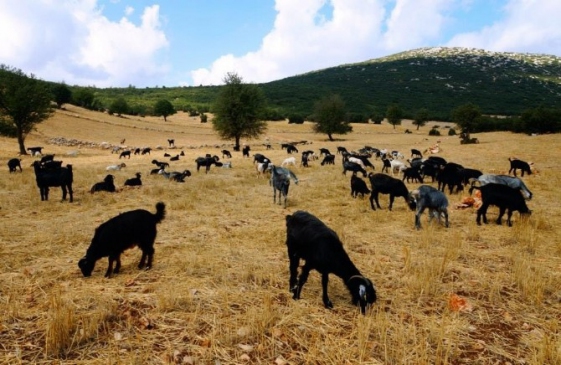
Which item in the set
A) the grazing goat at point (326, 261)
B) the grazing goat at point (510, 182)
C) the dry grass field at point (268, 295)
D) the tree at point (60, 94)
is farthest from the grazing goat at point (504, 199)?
the tree at point (60, 94)

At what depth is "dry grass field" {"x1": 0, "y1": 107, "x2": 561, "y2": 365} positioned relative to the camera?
174 inches

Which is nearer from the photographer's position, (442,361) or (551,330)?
(442,361)

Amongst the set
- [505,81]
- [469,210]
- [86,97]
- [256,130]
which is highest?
[505,81]

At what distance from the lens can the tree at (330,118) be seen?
69.3m

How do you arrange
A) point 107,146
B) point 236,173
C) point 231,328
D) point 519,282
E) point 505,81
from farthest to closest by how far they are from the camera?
point 505,81 → point 107,146 → point 236,173 → point 519,282 → point 231,328

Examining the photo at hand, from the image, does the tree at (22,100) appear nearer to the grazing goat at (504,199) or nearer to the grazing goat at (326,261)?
the grazing goat at (326,261)

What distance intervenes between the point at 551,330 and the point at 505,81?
655 feet

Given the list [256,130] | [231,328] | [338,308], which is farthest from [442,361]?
[256,130]

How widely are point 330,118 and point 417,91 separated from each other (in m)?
104

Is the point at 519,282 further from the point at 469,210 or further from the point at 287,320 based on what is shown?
the point at 469,210

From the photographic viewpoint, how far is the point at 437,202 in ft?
36.4

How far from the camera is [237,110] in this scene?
51344mm

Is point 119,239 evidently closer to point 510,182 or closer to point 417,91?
point 510,182

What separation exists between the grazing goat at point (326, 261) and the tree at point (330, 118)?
6410cm
